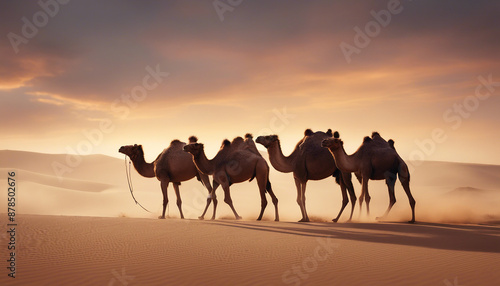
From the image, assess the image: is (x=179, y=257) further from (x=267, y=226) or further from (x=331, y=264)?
(x=267, y=226)

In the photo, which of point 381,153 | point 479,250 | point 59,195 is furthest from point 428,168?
point 479,250

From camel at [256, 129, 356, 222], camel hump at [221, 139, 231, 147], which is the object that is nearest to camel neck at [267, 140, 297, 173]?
camel at [256, 129, 356, 222]

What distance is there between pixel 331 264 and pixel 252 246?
201 centimetres

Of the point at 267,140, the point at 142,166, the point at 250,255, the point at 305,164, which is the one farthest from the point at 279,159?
the point at 250,255

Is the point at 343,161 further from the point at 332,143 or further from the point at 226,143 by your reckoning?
the point at 226,143

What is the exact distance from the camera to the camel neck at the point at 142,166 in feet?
58.6

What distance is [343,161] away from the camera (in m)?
14.7

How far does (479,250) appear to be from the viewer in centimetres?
966

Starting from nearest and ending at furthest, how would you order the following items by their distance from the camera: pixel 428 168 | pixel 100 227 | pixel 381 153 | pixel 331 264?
1. pixel 331 264
2. pixel 100 227
3. pixel 381 153
4. pixel 428 168

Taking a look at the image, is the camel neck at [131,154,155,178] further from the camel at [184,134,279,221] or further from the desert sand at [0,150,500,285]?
the desert sand at [0,150,500,285]

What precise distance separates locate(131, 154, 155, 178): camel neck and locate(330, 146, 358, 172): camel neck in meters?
6.71

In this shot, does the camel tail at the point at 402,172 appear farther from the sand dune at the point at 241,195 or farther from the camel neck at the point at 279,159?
the camel neck at the point at 279,159

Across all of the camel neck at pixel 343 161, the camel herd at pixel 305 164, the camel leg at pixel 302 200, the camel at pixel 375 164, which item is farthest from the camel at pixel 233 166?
the camel at pixel 375 164

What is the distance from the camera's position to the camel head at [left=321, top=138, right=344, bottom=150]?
14.2m
